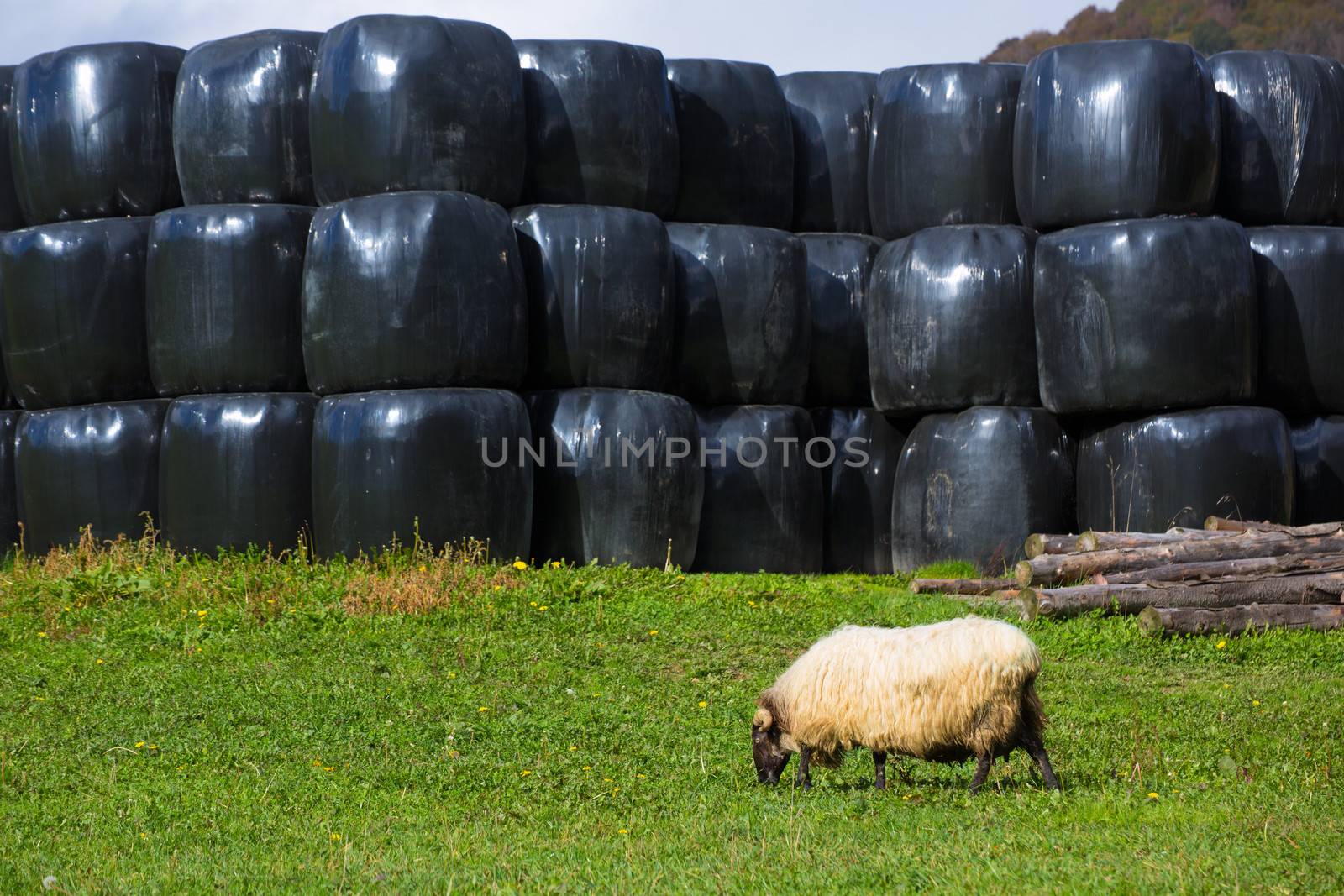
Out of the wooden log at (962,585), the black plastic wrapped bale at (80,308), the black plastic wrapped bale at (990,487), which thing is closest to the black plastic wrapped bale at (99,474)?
the black plastic wrapped bale at (80,308)

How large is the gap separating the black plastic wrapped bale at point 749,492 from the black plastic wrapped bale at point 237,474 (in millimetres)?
4456

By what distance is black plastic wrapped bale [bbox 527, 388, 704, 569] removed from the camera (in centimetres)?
1548

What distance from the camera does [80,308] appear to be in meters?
16.2

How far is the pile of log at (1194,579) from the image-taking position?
13.0 m

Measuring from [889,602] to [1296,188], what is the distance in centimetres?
708

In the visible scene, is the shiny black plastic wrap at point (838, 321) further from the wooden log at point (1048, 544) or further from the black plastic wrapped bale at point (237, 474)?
the black plastic wrapped bale at point (237, 474)

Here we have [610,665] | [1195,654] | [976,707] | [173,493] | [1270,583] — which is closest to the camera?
[976,707]

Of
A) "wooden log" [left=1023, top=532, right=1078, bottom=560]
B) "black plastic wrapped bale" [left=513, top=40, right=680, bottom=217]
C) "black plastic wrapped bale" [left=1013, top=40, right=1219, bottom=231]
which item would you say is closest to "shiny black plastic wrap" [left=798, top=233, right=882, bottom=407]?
"black plastic wrapped bale" [left=1013, top=40, right=1219, bottom=231]

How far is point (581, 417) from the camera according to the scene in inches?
615

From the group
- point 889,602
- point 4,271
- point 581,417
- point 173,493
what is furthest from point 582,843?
point 4,271

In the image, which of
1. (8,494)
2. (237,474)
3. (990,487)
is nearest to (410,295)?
(237,474)

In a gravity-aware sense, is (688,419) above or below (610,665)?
above

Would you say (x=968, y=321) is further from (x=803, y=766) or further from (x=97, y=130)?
(x=97, y=130)

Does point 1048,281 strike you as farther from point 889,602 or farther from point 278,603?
point 278,603
